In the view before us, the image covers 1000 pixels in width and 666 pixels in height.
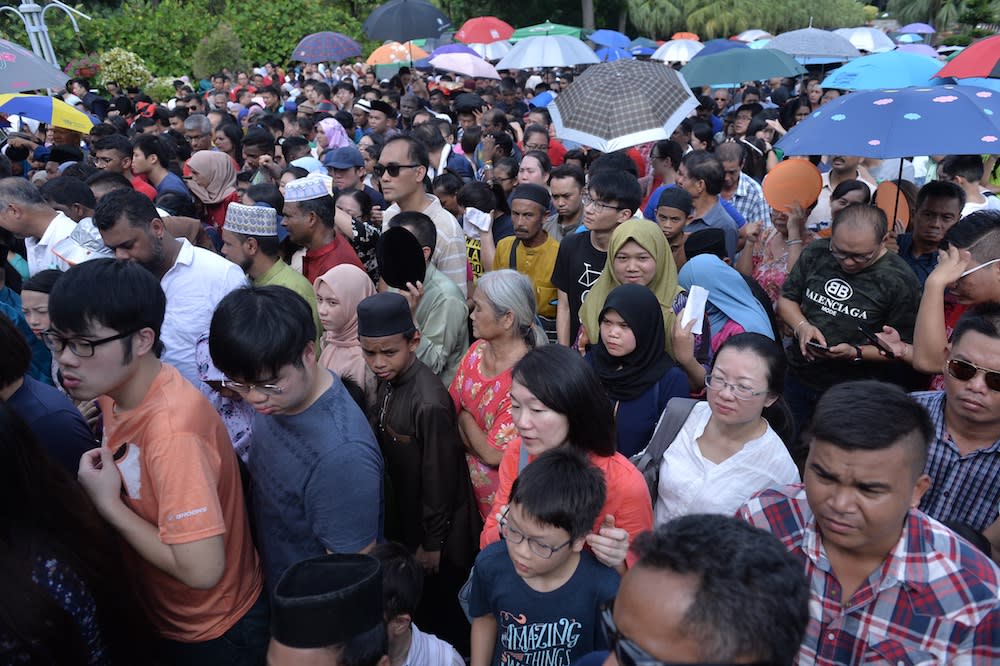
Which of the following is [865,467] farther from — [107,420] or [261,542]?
[107,420]

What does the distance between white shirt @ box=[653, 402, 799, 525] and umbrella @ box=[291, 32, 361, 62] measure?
512 inches

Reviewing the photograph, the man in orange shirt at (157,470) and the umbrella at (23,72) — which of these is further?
the umbrella at (23,72)

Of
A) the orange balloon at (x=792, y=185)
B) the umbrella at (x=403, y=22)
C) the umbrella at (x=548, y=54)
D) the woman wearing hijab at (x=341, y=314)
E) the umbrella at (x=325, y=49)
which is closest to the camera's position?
the woman wearing hijab at (x=341, y=314)

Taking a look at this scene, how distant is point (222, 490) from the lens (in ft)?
7.12

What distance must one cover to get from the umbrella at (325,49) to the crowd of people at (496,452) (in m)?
10.4

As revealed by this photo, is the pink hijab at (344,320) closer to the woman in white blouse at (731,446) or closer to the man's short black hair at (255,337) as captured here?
the man's short black hair at (255,337)

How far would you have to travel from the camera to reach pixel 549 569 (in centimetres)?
212

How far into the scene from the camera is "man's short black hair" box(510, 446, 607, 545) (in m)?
2.05

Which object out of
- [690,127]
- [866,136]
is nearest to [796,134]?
[866,136]

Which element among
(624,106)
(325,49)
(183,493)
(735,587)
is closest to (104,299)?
(183,493)

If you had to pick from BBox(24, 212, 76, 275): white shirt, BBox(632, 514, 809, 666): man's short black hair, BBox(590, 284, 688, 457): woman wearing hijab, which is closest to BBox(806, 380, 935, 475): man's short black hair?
BBox(632, 514, 809, 666): man's short black hair

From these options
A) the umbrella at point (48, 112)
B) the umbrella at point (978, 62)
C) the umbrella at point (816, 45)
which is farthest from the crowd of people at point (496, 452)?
the umbrella at point (816, 45)

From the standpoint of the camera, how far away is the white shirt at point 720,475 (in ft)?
8.43

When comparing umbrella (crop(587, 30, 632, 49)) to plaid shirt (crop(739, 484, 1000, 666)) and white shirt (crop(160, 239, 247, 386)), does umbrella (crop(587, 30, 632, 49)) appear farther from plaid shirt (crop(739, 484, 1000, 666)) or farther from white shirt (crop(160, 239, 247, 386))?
plaid shirt (crop(739, 484, 1000, 666))
